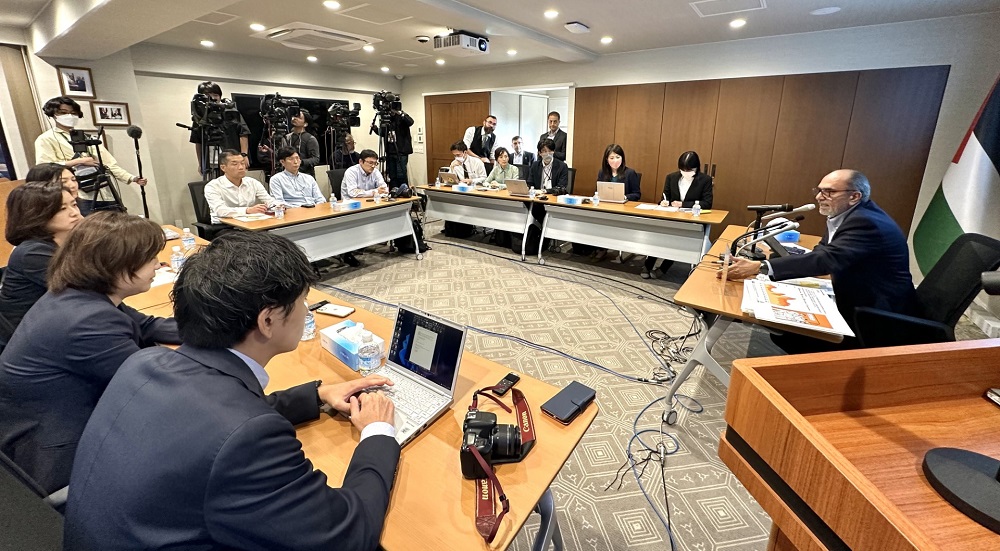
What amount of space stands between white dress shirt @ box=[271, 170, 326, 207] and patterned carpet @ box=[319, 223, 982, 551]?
2.67 feet

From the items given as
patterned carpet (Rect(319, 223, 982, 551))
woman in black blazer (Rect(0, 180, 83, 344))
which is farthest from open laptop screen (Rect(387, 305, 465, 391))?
woman in black blazer (Rect(0, 180, 83, 344))

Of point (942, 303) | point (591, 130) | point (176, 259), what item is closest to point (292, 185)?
point (176, 259)

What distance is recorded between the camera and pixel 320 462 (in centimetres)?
104

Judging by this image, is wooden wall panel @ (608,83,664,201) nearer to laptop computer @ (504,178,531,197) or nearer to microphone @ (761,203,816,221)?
laptop computer @ (504,178,531,197)

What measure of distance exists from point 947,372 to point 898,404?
118 mm

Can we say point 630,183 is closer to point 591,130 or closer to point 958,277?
point 591,130

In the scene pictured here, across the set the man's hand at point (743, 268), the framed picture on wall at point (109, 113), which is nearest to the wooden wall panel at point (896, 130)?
the man's hand at point (743, 268)

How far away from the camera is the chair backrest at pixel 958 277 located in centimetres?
184

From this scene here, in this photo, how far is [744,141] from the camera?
530cm

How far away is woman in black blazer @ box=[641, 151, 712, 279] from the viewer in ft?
14.4

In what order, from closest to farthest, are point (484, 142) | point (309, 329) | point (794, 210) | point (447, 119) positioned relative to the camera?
point (309, 329) < point (794, 210) < point (484, 142) < point (447, 119)

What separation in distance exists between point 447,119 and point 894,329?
7.68 metres

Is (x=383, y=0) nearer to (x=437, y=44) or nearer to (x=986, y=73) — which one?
(x=437, y=44)

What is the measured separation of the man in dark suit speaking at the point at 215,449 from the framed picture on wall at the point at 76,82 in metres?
6.14
